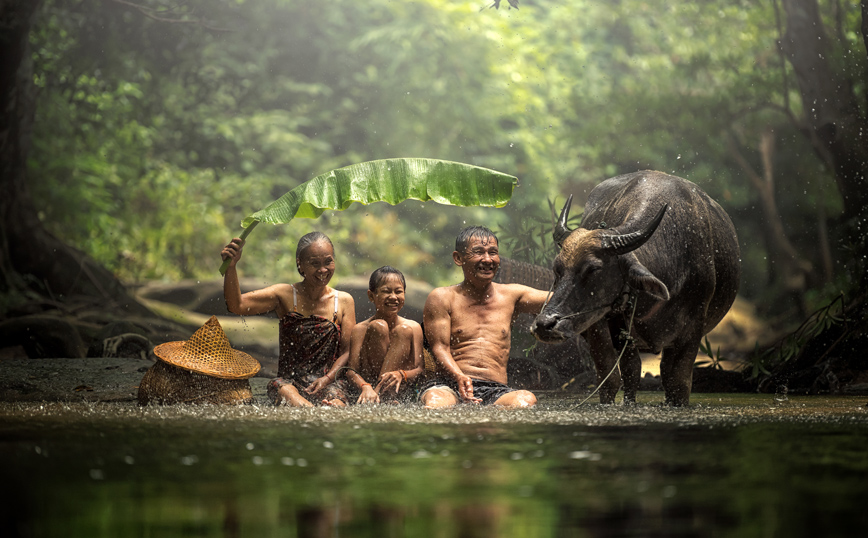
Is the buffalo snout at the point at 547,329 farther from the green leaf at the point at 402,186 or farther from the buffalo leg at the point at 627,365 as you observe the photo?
the green leaf at the point at 402,186

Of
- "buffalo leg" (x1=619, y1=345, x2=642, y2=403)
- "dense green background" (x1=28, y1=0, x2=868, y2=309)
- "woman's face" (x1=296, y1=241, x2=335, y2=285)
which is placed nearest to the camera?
"buffalo leg" (x1=619, y1=345, x2=642, y2=403)

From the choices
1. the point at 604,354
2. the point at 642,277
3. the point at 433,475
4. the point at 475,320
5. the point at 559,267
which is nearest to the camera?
the point at 433,475

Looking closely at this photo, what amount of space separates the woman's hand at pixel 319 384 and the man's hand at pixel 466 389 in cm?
76

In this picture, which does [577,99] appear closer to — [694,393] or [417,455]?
[694,393]

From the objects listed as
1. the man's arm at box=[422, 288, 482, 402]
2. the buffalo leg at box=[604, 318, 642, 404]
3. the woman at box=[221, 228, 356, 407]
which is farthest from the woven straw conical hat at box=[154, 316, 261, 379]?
the buffalo leg at box=[604, 318, 642, 404]

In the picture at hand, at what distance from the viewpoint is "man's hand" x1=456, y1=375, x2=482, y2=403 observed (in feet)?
14.9

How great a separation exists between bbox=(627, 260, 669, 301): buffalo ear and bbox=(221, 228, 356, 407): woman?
1.67 meters

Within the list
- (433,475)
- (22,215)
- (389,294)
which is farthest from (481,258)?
(22,215)

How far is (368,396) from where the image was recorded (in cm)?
465

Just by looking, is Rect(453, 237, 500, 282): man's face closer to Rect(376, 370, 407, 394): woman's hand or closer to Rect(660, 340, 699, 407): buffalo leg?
Rect(376, 370, 407, 394): woman's hand

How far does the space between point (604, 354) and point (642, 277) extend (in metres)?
0.61

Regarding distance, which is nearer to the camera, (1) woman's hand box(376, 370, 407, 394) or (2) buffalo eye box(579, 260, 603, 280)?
(2) buffalo eye box(579, 260, 603, 280)

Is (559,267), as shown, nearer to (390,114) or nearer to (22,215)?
(22,215)

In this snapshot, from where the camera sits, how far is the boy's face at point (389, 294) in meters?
4.95
